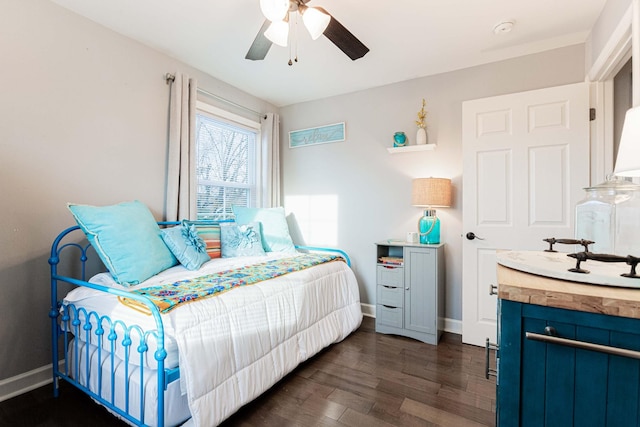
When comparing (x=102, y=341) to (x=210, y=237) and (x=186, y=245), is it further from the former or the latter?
(x=210, y=237)

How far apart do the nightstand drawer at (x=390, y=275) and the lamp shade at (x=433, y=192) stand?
628 mm

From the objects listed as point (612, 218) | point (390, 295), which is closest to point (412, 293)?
point (390, 295)

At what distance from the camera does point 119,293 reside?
137cm

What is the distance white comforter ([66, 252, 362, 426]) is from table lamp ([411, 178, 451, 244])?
1.02m

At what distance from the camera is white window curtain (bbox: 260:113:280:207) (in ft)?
11.4

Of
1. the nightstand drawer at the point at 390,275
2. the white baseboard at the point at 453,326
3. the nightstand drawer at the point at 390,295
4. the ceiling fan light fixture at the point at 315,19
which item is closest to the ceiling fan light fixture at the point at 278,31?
the ceiling fan light fixture at the point at 315,19

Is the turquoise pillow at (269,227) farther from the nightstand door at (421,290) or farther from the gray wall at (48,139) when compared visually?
the nightstand door at (421,290)

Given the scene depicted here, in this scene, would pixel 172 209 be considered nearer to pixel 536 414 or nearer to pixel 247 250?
pixel 247 250

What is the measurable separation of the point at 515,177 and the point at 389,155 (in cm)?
115

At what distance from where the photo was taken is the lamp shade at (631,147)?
2.99 feet

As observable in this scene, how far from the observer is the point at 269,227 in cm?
299

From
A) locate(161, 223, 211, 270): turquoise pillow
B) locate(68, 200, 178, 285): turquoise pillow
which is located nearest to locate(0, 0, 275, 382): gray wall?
locate(68, 200, 178, 285): turquoise pillow

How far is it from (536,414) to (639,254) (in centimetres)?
64

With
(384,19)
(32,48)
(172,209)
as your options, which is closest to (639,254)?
(384,19)
